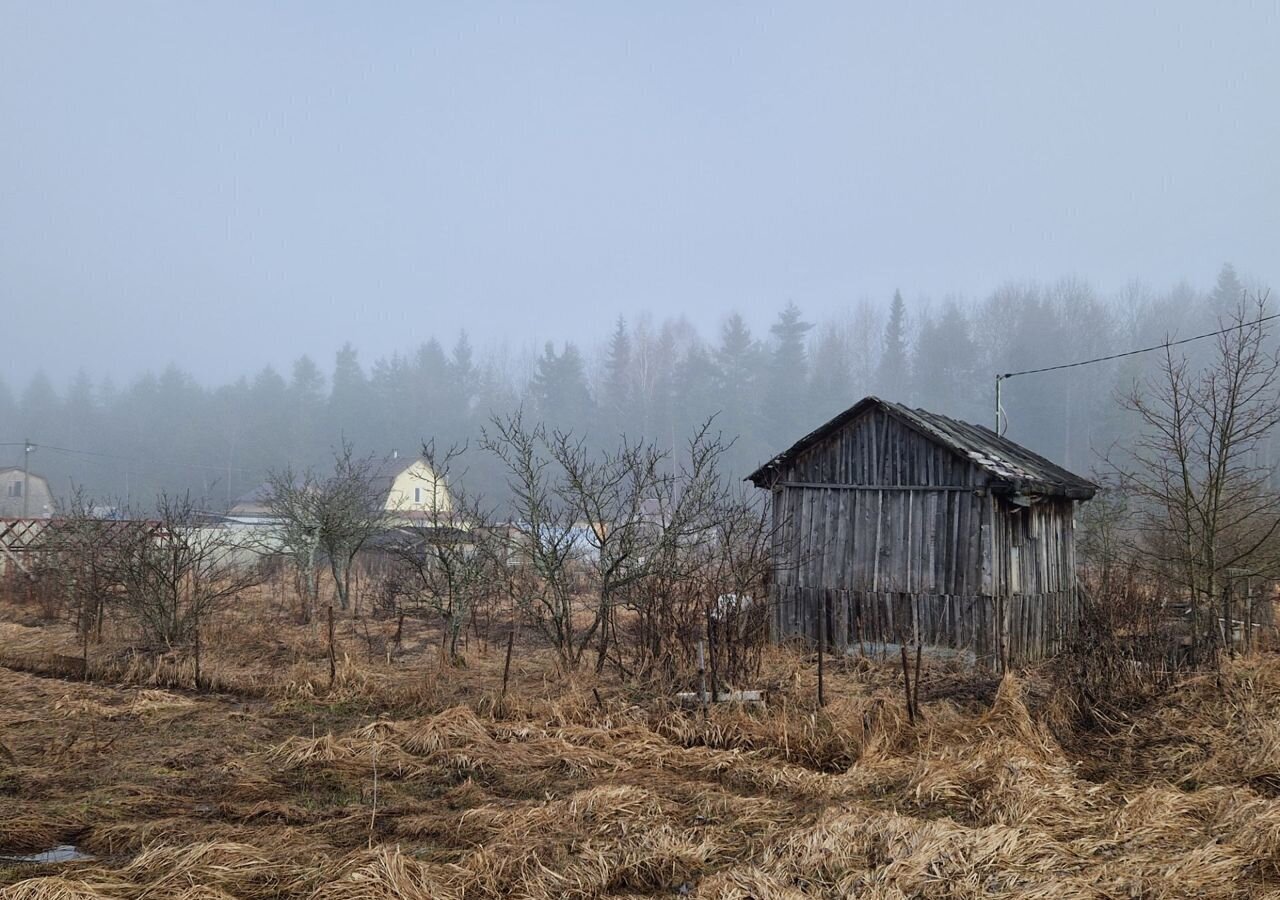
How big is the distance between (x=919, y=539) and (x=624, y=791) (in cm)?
845

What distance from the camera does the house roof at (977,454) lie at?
13.0m

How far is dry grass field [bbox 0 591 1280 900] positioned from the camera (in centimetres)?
518

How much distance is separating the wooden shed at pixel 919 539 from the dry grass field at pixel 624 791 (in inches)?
97.6

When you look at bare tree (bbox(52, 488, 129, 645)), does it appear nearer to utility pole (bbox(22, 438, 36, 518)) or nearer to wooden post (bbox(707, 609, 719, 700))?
wooden post (bbox(707, 609, 719, 700))

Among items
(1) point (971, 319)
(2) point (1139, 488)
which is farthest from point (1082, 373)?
(2) point (1139, 488)

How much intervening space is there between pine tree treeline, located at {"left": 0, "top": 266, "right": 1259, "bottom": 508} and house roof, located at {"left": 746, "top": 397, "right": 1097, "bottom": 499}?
3031 cm

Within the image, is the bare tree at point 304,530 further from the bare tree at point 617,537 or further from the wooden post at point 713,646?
the wooden post at point 713,646

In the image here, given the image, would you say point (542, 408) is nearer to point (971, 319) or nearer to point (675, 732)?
point (971, 319)

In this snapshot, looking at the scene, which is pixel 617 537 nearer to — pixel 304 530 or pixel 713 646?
pixel 713 646

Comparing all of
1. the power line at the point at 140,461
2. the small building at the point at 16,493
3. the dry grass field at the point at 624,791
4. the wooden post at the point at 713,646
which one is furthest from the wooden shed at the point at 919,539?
the power line at the point at 140,461

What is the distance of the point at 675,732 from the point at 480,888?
3.73 m

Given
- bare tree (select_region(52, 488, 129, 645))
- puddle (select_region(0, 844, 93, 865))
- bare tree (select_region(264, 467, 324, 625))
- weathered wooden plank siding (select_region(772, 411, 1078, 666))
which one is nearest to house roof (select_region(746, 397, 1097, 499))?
weathered wooden plank siding (select_region(772, 411, 1078, 666))

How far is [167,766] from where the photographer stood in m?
7.87

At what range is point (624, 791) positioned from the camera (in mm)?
6652
